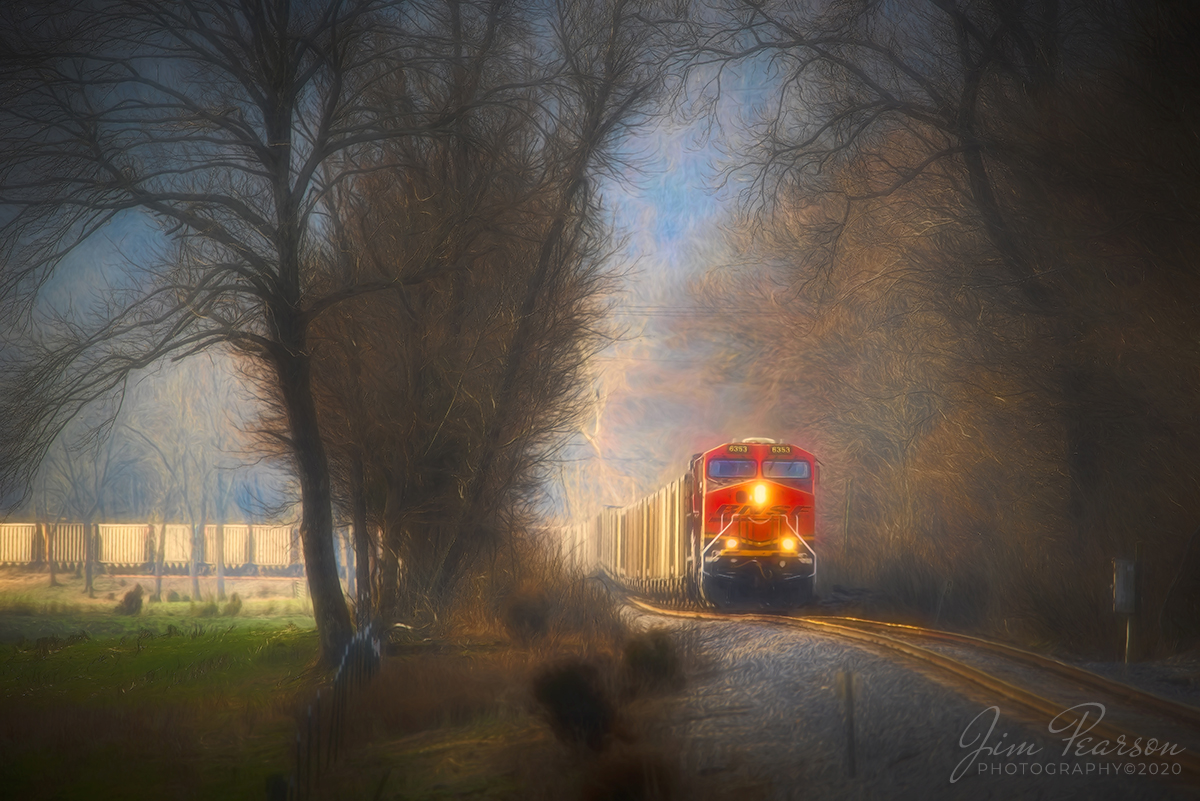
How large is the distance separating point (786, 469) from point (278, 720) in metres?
10.6

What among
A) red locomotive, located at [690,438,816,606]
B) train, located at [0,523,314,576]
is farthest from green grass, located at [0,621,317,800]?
train, located at [0,523,314,576]

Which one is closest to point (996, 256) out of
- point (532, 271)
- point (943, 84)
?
point (943, 84)

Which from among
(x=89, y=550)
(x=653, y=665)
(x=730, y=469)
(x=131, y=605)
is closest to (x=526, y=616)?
(x=653, y=665)

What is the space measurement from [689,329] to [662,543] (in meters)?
22.3

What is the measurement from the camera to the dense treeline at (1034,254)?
461 inches

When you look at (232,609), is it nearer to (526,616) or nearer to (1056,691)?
(526,616)

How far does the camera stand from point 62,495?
126ft

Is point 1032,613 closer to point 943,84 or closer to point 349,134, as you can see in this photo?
point 943,84

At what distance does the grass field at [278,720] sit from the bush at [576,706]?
0.48 feet

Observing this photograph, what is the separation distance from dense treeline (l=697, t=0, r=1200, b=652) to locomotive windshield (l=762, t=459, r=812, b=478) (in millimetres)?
3181

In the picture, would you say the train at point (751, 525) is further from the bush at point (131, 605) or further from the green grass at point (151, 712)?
the bush at point (131, 605)

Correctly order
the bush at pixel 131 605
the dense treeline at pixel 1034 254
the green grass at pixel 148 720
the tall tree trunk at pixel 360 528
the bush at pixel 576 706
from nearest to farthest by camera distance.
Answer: the green grass at pixel 148 720
the bush at pixel 576 706
the dense treeline at pixel 1034 254
the tall tree trunk at pixel 360 528
the bush at pixel 131 605

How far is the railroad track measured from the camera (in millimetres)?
6574

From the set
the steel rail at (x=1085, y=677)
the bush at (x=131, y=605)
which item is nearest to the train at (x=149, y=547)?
the bush at (x=131, y=605)
